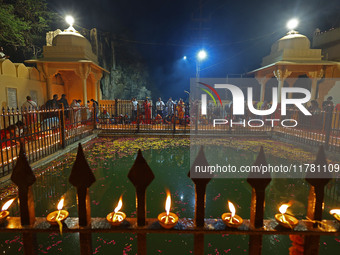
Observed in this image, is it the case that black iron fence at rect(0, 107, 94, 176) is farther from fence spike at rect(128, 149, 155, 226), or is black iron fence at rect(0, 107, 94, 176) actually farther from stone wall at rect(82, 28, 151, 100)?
stone wall at rect(82, 28, 151, 100)

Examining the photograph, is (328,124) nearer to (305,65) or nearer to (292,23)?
(305,65)

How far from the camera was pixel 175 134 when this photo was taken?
1084 centimetres

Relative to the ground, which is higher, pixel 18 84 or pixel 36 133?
pixel 18 84

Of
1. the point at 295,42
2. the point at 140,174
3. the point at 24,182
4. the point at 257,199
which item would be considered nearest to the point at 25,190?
the point at 24,182

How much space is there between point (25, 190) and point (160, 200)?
2.82 m

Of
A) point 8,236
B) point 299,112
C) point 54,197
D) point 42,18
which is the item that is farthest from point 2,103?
point 299,112

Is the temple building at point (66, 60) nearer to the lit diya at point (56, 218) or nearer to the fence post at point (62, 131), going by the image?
the fence post at point (62, 131)

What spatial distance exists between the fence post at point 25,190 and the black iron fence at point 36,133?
3773 mm

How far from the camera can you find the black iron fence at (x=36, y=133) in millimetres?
4645

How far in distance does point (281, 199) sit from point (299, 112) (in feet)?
25.1

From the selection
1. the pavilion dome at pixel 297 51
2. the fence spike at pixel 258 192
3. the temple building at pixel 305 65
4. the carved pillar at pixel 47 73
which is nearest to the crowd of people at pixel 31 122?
the carved pillar at pixel 47 73

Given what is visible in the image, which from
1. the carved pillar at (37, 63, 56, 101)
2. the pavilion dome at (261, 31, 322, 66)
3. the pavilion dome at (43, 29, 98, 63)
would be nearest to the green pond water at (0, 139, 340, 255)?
the carved pillar at (37, 63, 56, 101)

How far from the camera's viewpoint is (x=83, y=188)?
1165 mm

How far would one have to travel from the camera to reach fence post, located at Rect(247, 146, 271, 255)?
3.68ft
